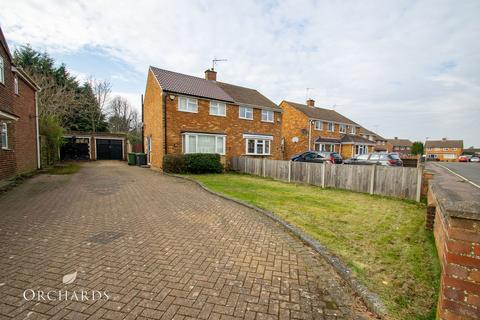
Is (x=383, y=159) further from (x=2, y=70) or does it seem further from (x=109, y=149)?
(x=109, y=149)

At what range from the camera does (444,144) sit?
74.8 metres

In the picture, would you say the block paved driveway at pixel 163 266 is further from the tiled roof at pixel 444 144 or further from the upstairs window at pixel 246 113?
the tiled roof at pixel 444 144

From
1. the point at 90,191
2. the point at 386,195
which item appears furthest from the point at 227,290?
the point at 386,195

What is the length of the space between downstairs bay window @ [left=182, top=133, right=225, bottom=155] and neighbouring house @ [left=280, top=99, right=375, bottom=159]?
13.9 metres

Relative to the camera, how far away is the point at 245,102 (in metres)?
20.4

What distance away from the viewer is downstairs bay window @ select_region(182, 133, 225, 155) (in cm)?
1656

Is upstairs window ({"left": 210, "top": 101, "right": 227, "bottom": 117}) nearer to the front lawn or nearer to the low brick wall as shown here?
the front lawn

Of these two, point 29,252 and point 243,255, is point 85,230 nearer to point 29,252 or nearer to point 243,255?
point 29,252

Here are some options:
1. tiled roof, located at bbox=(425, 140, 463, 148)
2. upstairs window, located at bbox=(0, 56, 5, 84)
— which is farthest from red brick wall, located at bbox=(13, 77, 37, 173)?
tiled roof, located at bbox=(425, 140, 463, 148)

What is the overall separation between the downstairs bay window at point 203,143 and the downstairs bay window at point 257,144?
2.75 metres

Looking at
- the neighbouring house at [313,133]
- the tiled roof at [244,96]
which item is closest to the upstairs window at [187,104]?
the tiled roof at [244,96]

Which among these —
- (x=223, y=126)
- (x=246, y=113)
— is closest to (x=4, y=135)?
(x=223, y=126)

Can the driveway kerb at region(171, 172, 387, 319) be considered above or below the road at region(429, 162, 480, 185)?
below

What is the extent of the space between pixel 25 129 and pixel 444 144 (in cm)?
9957
